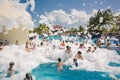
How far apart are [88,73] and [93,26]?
40.2 ft

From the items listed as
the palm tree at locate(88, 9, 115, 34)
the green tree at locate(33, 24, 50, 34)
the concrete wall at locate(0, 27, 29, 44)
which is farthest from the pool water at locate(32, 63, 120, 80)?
the green tree at locate(33, 24, 50, 34)

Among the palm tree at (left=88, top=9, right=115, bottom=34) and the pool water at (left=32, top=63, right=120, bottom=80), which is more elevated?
the palm tree at (left=88, top=9, right=115, bottom=34)

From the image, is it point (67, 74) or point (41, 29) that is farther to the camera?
point (41, 29)

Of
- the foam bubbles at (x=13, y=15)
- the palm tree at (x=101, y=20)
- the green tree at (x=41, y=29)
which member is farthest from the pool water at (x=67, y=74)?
the green tree at (x=41, y=29)

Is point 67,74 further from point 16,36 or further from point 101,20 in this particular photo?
point 101,20

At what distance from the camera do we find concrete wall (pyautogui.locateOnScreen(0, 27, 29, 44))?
9028 mm

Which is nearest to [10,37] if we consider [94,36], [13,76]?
[13,76]

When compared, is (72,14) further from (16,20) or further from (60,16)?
(16,20)

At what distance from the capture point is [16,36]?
9.40 m

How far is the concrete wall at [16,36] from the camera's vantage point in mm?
9028

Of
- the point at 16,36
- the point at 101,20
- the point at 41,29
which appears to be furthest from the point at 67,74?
the point at 41,29

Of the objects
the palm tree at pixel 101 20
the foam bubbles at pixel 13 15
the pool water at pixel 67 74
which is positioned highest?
the palm tree at pixel 101 20

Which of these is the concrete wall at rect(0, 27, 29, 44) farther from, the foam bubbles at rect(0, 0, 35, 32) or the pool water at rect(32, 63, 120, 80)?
the pool water at rect(32, 63, 120, 80)

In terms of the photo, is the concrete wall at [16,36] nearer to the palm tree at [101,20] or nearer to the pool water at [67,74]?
the pool water at [67,74]
